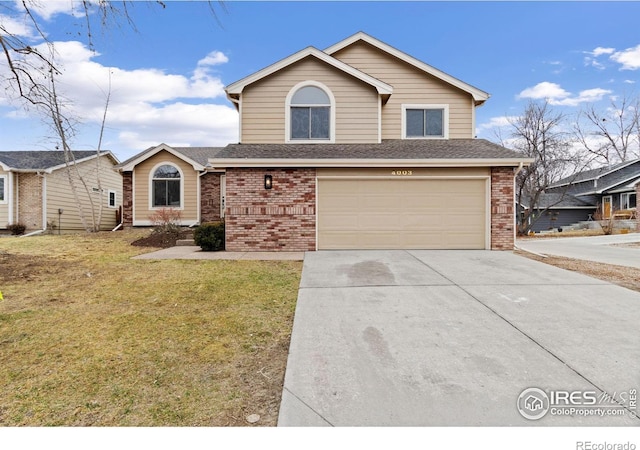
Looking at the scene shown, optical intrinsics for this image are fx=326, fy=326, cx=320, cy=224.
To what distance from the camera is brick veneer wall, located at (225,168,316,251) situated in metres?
10.2

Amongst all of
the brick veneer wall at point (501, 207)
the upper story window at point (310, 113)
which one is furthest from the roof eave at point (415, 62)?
the brick veneer wall at point (501, 207)

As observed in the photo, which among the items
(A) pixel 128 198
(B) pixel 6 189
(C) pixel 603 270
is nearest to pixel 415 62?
(C) pixel 603 270

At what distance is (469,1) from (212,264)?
912 centimetres

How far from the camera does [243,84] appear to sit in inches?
429

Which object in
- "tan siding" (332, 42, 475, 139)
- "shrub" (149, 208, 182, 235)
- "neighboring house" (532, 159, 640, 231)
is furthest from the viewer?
"neighboring house" (532, 159, 640, 231)

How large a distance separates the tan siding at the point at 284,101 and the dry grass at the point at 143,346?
6063 millimetres

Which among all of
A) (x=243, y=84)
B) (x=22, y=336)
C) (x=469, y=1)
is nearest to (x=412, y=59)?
(x=469, y=1)

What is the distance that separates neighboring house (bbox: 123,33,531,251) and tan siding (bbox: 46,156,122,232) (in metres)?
12.2

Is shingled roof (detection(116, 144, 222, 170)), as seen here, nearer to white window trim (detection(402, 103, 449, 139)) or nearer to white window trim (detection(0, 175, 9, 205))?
white window trim (detection(0, 175, 9, 205))

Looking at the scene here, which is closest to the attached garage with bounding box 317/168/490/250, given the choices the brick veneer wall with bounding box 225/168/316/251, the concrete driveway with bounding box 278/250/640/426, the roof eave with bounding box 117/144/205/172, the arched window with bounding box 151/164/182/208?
the brick veneer wall with bounding box 225/168/316/251

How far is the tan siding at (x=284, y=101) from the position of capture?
11.1m

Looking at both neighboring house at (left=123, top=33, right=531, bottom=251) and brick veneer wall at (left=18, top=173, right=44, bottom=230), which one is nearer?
neighboring house at (left=123, top=33, right=531, bottom=251)

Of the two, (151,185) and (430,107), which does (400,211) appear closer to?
(430,107)

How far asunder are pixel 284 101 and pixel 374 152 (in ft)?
11.6
